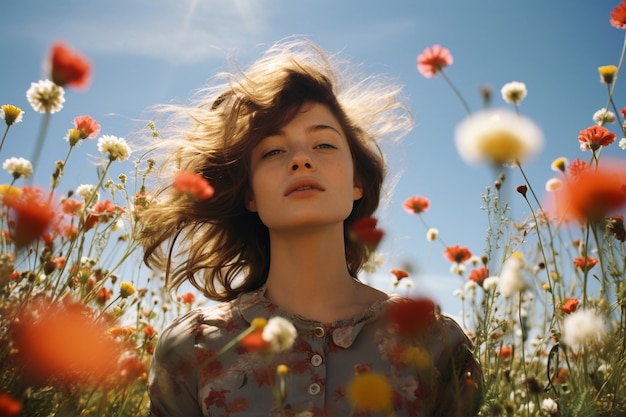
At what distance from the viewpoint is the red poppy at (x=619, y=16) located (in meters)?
2.09

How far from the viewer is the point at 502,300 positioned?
2182 mm

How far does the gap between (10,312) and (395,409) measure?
107 centimetres

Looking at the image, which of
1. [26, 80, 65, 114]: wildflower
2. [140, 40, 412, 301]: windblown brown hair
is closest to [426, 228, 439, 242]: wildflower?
[140, 40, 412, 301]: windblown brown hair

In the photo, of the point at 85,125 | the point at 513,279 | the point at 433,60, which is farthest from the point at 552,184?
the point at 85,125

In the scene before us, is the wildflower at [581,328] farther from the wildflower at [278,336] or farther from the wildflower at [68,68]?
the wildflower at [68,68]

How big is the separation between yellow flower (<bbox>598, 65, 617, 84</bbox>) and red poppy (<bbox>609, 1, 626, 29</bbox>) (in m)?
0.15

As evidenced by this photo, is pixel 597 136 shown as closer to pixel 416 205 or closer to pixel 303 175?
pixel 416 205

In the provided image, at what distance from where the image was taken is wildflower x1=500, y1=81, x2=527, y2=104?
2027 mm

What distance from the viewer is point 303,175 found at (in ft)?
6.77

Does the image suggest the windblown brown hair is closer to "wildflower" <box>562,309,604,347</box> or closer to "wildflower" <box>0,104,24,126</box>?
"wildflower" <box>0,104,24,126</box>

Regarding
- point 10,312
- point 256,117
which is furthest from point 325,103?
point 10,312

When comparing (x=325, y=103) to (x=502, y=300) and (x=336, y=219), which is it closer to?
(x=336, y=219)

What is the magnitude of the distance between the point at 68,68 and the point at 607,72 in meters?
1.67

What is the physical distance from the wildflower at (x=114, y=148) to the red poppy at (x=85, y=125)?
17 cm
